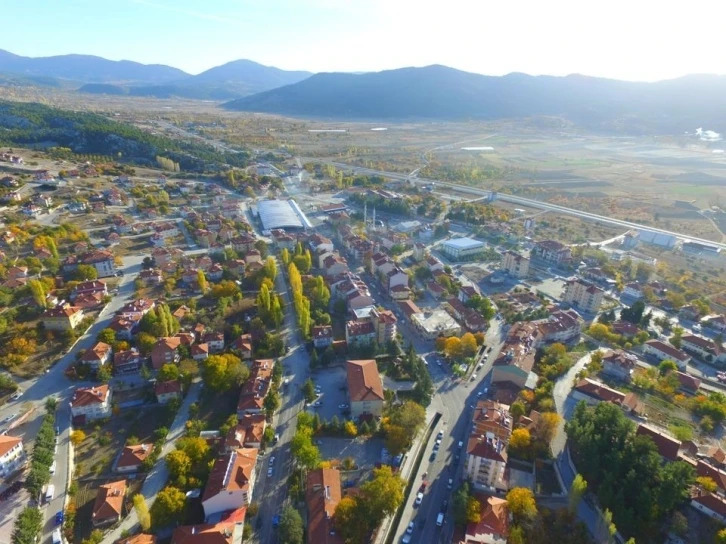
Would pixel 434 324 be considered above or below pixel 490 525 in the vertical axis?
below

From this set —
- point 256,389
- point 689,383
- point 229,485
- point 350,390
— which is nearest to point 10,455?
point 229,485

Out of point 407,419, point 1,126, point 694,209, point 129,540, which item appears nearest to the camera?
point 129,540

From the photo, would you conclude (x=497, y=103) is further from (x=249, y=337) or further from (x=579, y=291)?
(x=249, y=337)

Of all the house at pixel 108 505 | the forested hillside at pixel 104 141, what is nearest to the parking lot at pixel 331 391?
the house at pixel 108 505

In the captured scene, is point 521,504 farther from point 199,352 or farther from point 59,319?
point 59,319

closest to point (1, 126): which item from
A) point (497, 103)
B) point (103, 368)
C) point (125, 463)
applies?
point (103, 368)
